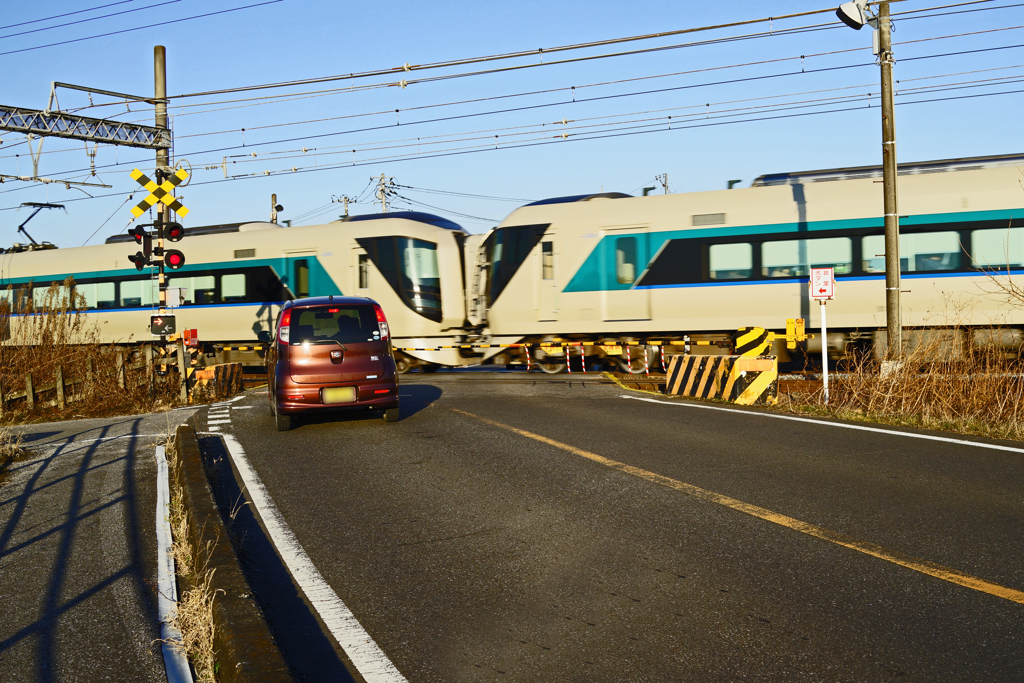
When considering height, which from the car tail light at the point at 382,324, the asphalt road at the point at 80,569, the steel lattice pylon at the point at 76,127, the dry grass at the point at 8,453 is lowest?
the asphalt road at the point at 80,569

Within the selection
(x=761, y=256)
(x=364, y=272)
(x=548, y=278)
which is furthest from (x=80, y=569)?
(x=364, y=272)

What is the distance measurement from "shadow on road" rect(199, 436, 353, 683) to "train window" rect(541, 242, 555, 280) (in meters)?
13.9

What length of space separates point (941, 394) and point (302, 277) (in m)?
17.3

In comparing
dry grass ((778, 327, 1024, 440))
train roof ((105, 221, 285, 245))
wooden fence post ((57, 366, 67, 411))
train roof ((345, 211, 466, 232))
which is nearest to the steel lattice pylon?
train roof ((105, 221, 285, 245))

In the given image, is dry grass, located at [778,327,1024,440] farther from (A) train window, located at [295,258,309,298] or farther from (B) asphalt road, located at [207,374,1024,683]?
(A) train window, located at [295,258,309,298]

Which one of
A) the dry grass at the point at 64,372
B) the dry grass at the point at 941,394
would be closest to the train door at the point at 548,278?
the dry grass at the point at 64,372

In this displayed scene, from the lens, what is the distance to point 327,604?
4316 millimetres

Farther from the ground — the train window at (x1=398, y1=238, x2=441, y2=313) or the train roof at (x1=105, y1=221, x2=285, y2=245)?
the train roof at (x1=105, y1=221, x2=285, y2=245)

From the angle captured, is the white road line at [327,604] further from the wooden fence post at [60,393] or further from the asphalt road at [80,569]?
the wooden fence post at [60,393]

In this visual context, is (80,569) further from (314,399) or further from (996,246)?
(996,246)

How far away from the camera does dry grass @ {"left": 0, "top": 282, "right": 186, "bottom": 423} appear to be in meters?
14.7

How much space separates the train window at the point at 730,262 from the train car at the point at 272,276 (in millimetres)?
6637

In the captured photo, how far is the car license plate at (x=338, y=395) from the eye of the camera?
1044 cm

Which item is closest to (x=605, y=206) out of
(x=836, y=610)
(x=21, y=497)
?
(x=21, y=497)
